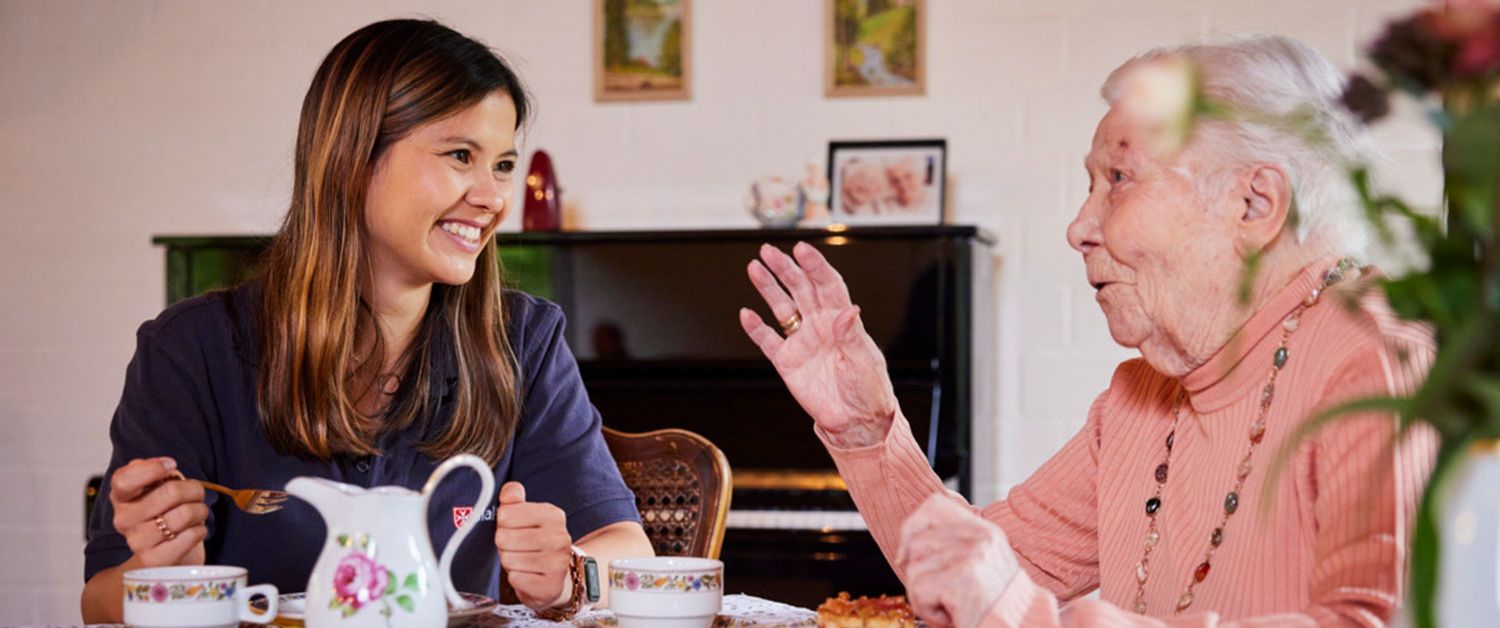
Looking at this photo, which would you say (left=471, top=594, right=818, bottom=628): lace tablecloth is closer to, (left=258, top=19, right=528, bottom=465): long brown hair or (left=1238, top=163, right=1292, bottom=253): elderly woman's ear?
(left=258, top=19, right=528, bottom=465): long brown hair

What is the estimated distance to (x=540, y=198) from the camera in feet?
12.3

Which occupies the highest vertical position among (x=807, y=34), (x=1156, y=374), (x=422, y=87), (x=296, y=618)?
(x=807, y=34)

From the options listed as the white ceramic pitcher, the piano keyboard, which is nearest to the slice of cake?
the white ceramic pitcher

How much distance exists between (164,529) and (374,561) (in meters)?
0.44

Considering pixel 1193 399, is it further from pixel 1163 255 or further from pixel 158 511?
pixel 158 511

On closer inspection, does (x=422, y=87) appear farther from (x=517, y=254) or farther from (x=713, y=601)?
(x=517, y=254)

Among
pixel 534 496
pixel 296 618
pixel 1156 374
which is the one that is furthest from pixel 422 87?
pixel 1156 374

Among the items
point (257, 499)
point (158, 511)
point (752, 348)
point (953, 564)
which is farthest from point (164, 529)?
point (752, 348)

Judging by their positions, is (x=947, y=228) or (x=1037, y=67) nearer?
(x=947, y=228)

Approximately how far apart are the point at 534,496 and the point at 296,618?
2.03ft

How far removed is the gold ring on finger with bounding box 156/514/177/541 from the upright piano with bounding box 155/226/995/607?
1.81 m

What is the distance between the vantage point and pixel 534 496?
208cm

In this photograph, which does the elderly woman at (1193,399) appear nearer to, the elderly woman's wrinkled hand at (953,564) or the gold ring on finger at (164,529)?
the elderly woman's wrinkled hand at (953,564)

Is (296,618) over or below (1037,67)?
below
